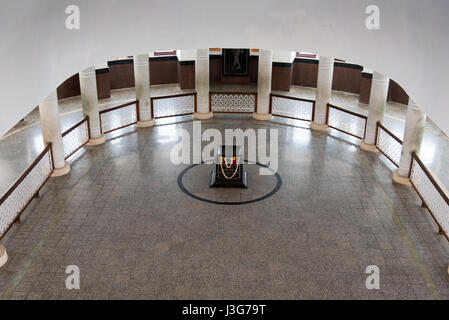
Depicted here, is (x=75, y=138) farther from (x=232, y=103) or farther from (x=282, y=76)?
(x=282, y=76)

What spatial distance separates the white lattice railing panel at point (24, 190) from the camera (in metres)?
7.57

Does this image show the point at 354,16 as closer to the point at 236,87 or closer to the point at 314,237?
the point at 314,237

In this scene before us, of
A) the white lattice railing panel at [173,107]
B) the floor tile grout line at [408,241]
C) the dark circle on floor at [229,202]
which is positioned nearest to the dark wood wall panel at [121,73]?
the white lattice railing panel at [173,107]

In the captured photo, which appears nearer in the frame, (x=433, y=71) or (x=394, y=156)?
(x=433, y=71)

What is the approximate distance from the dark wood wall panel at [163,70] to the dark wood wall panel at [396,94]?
8.50 meters

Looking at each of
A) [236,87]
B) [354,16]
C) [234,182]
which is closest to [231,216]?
[234,182]

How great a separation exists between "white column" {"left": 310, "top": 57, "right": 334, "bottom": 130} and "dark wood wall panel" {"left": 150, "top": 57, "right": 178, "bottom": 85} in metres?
7.29

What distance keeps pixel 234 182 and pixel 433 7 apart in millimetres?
6817

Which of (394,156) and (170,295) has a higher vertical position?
(394,156)

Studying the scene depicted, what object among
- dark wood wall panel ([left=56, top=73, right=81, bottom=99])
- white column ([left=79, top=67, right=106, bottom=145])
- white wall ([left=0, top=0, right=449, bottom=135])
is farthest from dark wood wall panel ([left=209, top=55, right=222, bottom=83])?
white wall ([left=0, top=0, right=449, bottom=135])

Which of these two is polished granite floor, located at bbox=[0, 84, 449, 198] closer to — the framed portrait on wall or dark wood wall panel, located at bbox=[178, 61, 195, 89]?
dark wood wall panel, located at bbox=[178, 61, 195, 89]

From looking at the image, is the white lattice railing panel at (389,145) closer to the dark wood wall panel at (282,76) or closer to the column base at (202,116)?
the column base at (202,116)

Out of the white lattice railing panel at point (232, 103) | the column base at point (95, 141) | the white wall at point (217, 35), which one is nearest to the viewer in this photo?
the white wall at point (217, 35)
